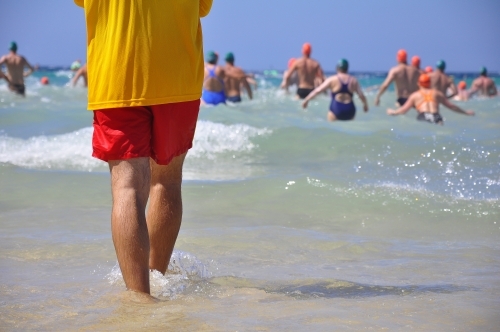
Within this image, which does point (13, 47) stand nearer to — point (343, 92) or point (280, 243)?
point (343, 92)

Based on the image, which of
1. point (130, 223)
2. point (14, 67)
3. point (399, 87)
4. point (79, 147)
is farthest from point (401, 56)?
point (130, 223)

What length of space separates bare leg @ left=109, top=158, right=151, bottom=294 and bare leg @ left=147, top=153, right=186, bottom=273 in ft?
1.17

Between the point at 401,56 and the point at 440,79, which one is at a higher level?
the point at 401,56

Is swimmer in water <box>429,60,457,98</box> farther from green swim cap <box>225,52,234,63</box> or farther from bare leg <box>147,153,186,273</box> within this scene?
bare leg <box>147,153,186,273</box>

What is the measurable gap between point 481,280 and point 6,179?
13.2 feet

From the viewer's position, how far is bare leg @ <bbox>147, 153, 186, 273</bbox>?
3088 mm

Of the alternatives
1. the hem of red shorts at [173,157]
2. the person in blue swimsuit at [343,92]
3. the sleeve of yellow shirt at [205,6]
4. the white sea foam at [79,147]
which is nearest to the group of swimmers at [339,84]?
the person in blue swimsuit at [343,92]

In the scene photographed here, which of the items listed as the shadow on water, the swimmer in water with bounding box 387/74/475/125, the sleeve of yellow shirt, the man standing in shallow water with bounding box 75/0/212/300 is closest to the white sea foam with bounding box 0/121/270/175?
the shadow on water

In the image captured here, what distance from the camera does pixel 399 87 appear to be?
52.0 ft

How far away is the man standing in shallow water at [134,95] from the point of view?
268cm

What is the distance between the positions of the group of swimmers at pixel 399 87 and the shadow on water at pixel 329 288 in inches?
343

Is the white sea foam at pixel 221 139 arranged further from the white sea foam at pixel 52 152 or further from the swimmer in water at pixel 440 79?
the swimmer in water at pixel 440 79

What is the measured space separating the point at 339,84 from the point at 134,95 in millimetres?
10657

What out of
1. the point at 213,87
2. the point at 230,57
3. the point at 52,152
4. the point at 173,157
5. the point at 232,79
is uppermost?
the point at 230,57
